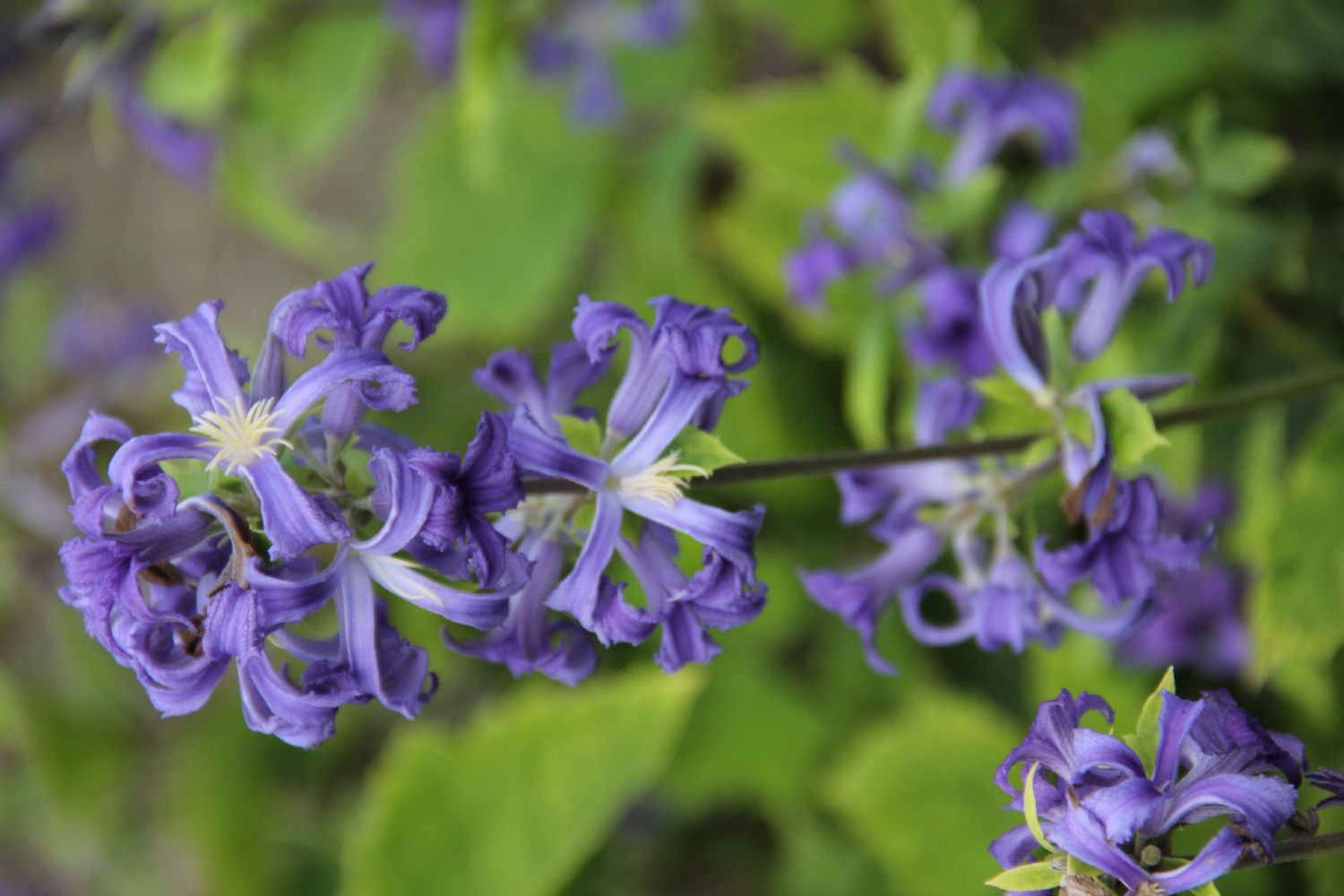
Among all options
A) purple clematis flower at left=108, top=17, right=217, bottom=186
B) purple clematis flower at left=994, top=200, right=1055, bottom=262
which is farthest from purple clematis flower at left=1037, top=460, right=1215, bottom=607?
purple clematis flower at left=108, top=17, right=217, bottom=186

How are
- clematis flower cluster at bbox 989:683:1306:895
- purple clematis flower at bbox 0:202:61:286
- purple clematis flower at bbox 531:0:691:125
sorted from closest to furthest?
clematis flower cluster at bbox 989:683:1306:895
purple clematis flower at bbox 531:0:691:125
purple clematis flower at bbox 0:202:61:286

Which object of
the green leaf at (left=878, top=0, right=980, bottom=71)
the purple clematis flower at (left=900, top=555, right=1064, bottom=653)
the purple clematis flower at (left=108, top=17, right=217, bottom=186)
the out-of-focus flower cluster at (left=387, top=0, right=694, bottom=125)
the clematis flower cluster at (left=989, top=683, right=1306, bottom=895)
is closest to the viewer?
the clematis flower cluster at (left=989, top=683, right=1306, bottom=895)

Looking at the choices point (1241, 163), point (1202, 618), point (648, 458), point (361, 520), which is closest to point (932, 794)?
point (1202, 618)

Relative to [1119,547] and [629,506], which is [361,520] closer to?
[629,506]

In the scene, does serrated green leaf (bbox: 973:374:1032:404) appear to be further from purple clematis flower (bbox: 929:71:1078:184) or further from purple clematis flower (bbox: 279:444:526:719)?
purple clematis flower (bbox: 929:71:1078:184)

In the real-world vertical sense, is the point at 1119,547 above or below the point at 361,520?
below

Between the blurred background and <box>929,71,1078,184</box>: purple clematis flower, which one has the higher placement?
<box>929,71,1078,184</box>: purple clematis flower

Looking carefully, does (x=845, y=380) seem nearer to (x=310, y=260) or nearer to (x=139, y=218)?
(x=310, y=260)
